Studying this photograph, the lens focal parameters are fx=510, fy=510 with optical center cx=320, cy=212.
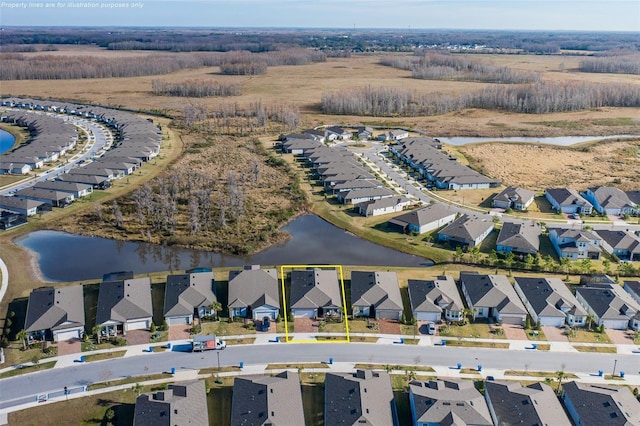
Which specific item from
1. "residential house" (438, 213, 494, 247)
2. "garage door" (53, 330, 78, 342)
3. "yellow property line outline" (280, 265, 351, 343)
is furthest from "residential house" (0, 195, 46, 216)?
"residential house" (438, 213, 494, 247)

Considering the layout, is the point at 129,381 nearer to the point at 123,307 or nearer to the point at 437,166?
the point at 123,307

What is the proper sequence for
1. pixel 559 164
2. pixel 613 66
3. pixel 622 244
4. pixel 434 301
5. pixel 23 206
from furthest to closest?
pixel 613 66, pixel 559 164, pixel 23 206, pixel 622 244, pixel 434 301

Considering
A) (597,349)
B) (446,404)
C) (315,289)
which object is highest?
(315,289)

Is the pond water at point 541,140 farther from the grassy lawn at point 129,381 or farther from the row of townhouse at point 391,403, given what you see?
the grassy lawn at point 129,381

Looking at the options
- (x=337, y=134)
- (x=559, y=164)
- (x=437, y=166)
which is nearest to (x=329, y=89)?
(x=337, y=134)

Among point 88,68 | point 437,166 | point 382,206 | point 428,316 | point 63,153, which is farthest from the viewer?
point 88,68

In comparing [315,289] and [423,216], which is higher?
[423,216]

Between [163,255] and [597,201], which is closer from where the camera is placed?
[163,255]

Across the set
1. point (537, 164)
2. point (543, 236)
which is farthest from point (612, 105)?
point (543, 236)
